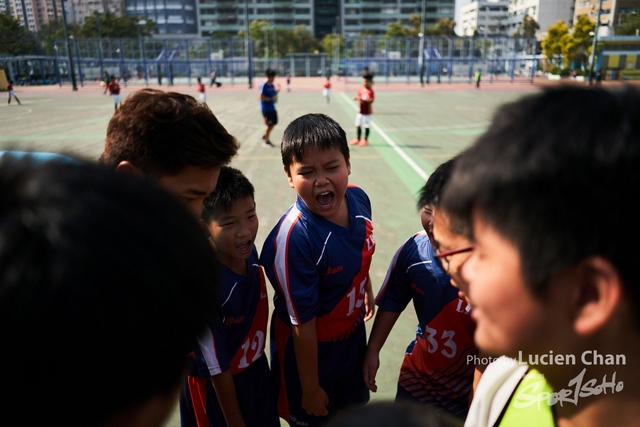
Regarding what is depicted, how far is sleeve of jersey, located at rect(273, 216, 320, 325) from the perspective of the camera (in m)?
1.98

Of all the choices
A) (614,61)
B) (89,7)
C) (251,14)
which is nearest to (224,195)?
(614,61)

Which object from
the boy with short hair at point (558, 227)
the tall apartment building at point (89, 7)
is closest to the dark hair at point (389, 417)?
the boy with short hair at point (558, 227)

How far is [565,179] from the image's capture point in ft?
2.26

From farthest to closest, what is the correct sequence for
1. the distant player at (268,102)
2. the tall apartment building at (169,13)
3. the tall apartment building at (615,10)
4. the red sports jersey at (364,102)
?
the tall apartment building at (169,13) → the tall apartment building at (615,10) → the distant player at (268,102) → the red sports jersey at (364,102)

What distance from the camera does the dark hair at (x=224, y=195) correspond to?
2086 mm

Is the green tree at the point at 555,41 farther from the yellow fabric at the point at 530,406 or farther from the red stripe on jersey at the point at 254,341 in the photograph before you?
the yellow fabric at the point at 530,406

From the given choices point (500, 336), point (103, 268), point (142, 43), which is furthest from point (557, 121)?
point (142, 43)

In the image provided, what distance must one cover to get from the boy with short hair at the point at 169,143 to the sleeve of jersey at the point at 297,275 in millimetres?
418

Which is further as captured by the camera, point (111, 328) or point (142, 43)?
point (142, 43)

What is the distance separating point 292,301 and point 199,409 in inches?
25.9

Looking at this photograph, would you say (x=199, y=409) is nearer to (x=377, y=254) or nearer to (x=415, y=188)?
(x=377, y=254)

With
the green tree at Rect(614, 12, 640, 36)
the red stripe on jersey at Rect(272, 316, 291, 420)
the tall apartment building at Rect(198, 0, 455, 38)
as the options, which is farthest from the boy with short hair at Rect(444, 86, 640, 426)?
the tall apartment building at Rect(198, 0, 455, 38)

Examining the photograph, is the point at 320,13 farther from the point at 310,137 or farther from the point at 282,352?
the point at 282,352

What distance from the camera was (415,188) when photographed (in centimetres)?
758
